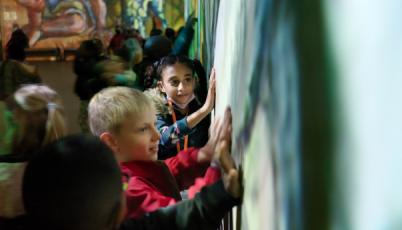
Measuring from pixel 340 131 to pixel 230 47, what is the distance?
2.26ft

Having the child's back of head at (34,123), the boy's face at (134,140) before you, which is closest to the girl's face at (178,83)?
the child's back of head at (34,123)

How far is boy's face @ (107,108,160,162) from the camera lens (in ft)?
3.86

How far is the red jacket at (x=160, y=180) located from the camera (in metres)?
1.01

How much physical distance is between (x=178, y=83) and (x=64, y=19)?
3490mm

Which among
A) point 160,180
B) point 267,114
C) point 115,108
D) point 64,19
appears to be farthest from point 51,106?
point 64,19

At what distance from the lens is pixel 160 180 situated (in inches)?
46.3

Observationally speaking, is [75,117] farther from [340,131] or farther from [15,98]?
[340,131]

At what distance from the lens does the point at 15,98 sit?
1.47m

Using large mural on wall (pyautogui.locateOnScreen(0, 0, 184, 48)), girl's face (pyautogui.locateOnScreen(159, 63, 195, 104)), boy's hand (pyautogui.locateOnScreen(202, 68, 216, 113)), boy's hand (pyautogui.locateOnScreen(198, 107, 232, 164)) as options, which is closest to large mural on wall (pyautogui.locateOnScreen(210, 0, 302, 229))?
boy's hand (pyautogui.locateOnScreen(198, 107, 232, 164))

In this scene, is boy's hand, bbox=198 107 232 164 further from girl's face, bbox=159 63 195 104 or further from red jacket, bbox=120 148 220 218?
girl's face, bbox=159 63 195 104

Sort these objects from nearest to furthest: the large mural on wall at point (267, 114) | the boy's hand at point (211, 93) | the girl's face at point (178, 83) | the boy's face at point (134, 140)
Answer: the large mural on wall at point (267, 114) < the boy's face at point (134, 140) < the boy's hand at point (211, 93) < the girl's face at point (178, 83)

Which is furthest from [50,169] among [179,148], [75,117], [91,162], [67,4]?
[67,4]

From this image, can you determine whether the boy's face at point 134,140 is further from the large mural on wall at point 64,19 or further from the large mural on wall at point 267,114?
Result: the large mural on wall at point 64,19

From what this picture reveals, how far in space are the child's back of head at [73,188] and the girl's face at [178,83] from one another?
3.70ft
